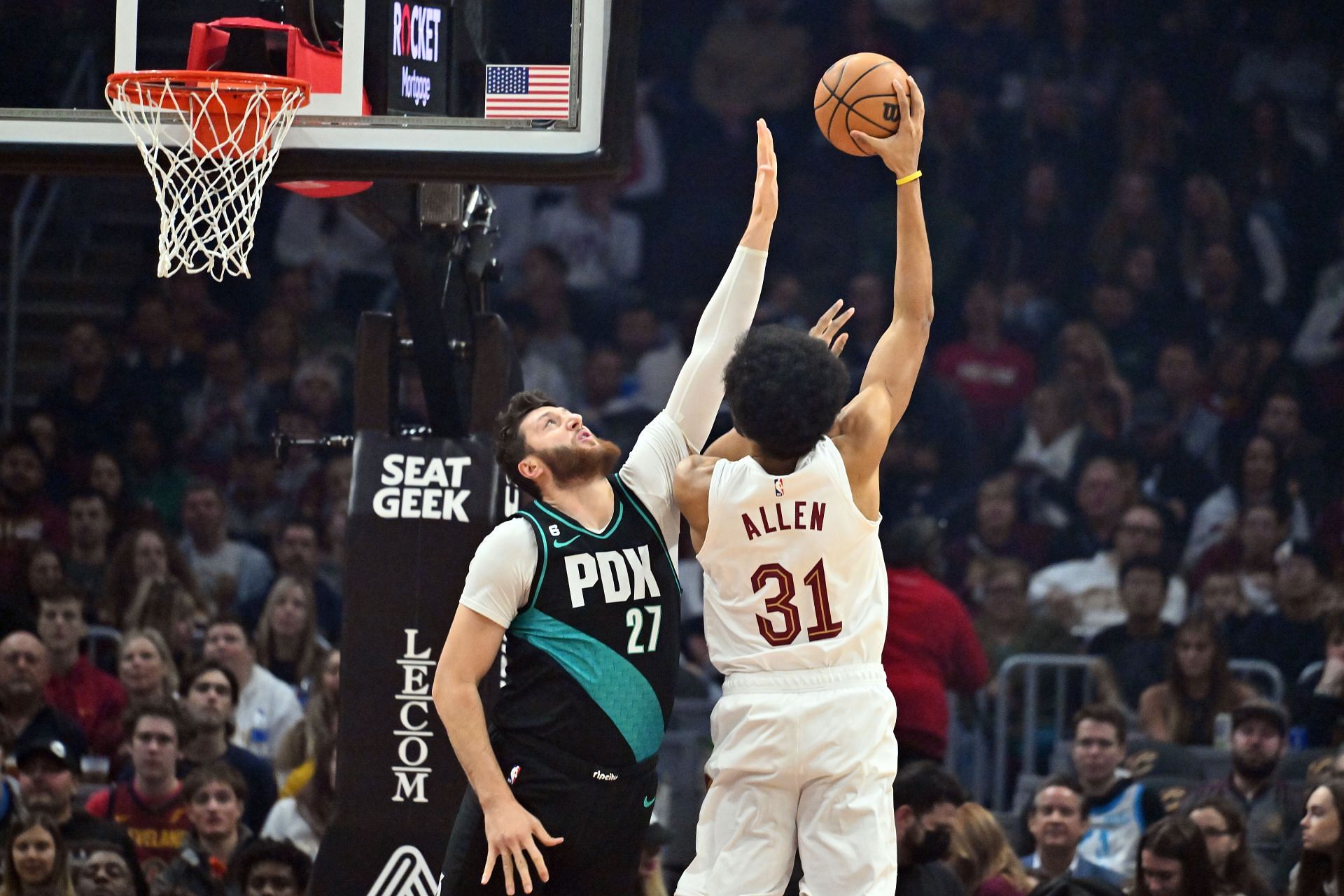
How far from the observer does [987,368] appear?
1337cm

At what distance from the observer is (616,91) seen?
5.87 metres

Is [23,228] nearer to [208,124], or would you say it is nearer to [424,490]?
[424,490]

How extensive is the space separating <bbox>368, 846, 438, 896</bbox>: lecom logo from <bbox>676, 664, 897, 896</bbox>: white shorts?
201 centimetres

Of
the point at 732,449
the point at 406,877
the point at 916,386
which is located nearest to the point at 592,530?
the point at 732,449

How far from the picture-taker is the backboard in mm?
5914

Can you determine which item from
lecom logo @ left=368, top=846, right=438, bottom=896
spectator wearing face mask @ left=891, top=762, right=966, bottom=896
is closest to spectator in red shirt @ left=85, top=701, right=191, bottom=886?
lecom logo @ left=368, top=846, right=438, bottom=896

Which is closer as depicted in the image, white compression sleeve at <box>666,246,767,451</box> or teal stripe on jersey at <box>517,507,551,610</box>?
teal stripe on jersey at <box>517,507,551,610</box>

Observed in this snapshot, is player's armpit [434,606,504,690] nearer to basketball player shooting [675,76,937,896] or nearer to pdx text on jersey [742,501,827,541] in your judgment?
basketball player shooting [675,76,937,896]

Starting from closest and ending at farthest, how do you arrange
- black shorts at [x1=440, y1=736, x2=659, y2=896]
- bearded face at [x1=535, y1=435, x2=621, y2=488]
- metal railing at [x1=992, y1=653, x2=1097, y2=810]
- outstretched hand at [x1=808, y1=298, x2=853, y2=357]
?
black shorts at [x1=440, y1=736, x2=659, y2=896] → bearded face at [x1=535, y1=435, x2=621, y2=488] → outstretched hand at [x1=808, y1=298, x2=853, y2=357] → metal railing at [x1=992, y1=653, x2=1097, y2=810]

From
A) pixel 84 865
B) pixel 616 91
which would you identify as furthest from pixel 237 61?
pixel 84 865

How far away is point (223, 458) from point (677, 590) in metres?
8.04

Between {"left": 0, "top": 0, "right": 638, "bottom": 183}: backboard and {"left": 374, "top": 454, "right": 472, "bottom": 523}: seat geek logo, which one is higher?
{"left": 0, "top": 0, "right": 638, "bottom": 183}: backboard

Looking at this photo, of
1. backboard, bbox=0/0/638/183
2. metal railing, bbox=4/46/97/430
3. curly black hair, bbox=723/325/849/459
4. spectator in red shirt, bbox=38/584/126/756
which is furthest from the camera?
metal railing, bbox=4/46/97/430

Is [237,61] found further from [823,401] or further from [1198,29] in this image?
[1198,29]
